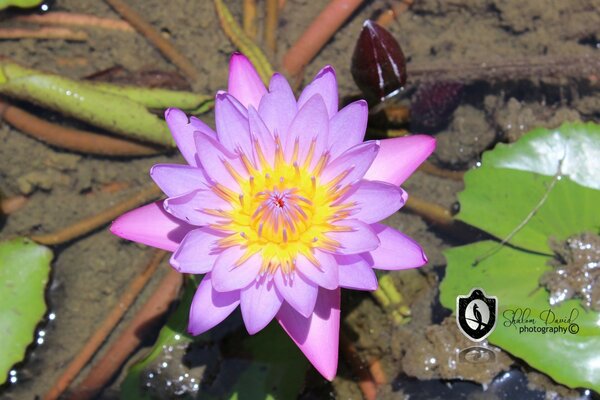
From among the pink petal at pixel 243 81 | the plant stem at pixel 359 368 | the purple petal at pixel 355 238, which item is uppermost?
the pink petal at pixel 243 81

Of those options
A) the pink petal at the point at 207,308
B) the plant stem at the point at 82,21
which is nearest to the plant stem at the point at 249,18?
the plant stem at the point at 82,21

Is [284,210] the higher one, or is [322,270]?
[284,210]

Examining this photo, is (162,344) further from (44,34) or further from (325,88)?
(44,34)

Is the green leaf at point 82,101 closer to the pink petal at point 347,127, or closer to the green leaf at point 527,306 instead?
the pink petal at point 347,127

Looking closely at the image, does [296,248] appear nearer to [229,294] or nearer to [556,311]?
[229,294]

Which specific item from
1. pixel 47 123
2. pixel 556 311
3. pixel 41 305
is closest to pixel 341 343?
pixel 556 311

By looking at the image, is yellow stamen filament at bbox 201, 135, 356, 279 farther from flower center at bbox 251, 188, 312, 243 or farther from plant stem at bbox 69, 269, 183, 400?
plant stem at bbox 69, 269, 183, 400

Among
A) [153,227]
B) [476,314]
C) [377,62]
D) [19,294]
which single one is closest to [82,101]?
[19,294]
